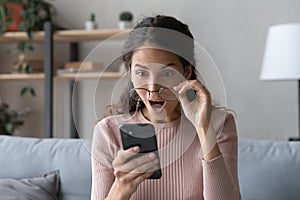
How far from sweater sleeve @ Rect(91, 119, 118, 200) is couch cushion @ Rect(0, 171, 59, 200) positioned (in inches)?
15.8

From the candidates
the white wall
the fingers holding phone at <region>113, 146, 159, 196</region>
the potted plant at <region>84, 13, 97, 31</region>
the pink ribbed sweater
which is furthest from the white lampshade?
the fingers holding phone at <region>113, 146, 159, 196</region>

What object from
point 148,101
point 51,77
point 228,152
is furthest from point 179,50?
point 51,77

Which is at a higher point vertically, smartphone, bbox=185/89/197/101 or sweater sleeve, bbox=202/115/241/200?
smartphone, bbox=185/89/197/101

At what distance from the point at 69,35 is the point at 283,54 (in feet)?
3.61

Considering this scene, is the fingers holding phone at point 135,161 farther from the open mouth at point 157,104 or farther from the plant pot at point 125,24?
the plant pot at point 125,24

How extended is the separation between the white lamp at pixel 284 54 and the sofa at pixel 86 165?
0.74 m

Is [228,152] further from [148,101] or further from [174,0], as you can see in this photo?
[174,0]

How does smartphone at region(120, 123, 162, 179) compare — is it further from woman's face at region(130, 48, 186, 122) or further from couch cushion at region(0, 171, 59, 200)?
couch cushion at region(0, 171, 59, 200)

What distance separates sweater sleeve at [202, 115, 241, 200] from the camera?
105 cm

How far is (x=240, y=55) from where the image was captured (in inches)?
106

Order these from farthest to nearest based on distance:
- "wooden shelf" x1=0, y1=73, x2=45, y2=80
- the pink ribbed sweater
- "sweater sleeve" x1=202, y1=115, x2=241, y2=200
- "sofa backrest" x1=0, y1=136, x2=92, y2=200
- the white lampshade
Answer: "wooden shelf" x1=0, y1=73, x2=45, y2=80, the white lampshade, "sofa backrest" x1=0, y1=136, x2=92, y2=200, "sweater sleeve" x1=202, y1=115, x2=241, y2=200, the pink ribbed sweater

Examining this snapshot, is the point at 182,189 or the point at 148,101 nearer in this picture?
the point at 148,101

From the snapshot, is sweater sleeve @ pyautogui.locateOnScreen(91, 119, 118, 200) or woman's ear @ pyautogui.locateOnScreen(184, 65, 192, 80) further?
sweater sleeve @ pyautogui.locateOnScreen(91, 119, 118, 200)

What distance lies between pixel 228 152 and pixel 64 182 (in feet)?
2.11
